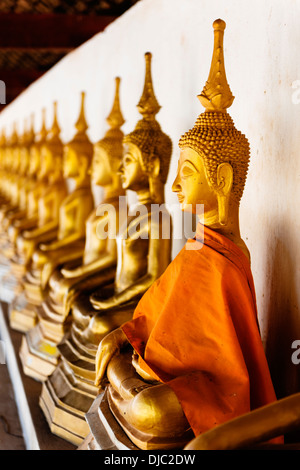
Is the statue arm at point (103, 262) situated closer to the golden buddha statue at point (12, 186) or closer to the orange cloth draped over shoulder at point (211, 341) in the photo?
the orange cloth draped over shoulder at point (211, 341)

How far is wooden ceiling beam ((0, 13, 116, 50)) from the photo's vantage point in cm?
406

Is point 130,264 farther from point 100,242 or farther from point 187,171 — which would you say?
point 187,171

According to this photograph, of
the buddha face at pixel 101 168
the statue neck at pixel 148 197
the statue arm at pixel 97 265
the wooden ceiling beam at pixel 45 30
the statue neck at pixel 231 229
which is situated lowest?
the statue arm at pixel 97 265

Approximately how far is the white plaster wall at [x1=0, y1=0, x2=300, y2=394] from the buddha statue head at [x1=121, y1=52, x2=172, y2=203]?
27 centimetres

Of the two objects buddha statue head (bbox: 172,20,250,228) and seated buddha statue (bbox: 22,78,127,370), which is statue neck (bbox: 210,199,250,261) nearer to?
buddha statue head (bbox: 172,20,250,228)

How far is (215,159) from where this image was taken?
145 cm

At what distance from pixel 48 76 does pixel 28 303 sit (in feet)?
10.3

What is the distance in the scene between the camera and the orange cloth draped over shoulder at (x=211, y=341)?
4.21 feet

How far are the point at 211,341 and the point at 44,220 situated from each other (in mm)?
2554

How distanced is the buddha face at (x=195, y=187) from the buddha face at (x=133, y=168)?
57 cm

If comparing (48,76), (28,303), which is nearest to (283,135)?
(28,303)

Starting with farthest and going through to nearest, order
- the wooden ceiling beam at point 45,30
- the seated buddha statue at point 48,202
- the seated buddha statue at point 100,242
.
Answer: the wooden ceiling beam at point 45,30
the seated buddha statue at point 48,202
the seated buddha statue at point 100,242

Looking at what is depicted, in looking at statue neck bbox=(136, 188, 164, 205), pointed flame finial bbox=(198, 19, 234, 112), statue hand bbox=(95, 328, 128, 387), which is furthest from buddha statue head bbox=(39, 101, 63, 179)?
pointed flame finial bbox=(198, 19, 234, 112)

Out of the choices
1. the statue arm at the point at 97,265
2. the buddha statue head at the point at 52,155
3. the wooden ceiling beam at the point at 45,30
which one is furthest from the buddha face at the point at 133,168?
the wooden ceiling beam at the point at 45,30
